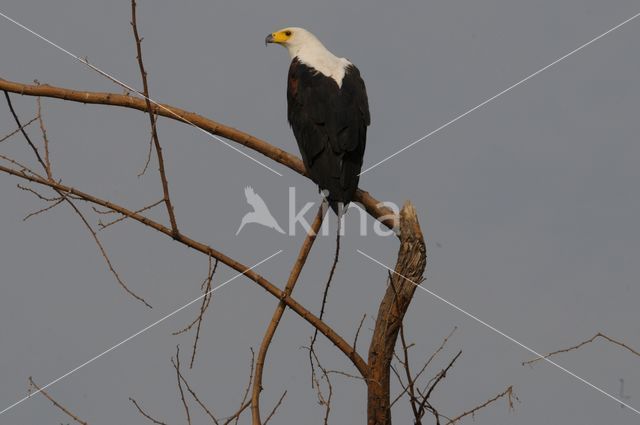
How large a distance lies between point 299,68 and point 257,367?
2041mm

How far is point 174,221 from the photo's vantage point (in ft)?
12.9

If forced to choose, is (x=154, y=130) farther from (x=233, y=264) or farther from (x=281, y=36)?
(x=281, y=36)

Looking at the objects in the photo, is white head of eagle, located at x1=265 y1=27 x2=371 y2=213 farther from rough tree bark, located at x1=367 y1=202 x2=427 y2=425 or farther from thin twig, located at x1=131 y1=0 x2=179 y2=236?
thin twig, located at x1=131 y1=0 x2=179 y2=236

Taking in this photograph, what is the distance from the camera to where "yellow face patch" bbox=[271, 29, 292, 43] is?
5.86 m

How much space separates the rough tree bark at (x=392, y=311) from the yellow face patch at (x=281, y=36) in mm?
1963

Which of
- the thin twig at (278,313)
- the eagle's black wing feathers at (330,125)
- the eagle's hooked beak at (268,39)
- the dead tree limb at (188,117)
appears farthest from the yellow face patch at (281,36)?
the thin twig at (278,313)

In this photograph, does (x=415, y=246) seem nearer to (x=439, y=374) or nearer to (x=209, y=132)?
(x=439, y=374)

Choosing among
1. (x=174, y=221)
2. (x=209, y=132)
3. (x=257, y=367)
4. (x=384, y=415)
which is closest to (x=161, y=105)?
(x=209, y=132)

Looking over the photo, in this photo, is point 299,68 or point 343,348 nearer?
point 343,348

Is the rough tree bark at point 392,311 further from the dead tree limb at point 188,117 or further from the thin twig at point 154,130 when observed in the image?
the thin twig at point 154,130

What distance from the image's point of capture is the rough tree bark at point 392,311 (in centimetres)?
412

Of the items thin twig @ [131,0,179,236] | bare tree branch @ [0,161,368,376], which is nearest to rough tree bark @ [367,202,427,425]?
bare tree branch @ [0,161,368,376]

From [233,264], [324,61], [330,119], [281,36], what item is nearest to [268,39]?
[281,36]

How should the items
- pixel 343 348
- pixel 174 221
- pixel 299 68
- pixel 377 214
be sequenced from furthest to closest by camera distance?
pixel 299 68 < pixel 377 214 < pixel 343 348 < pixel 174 221
